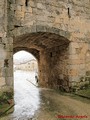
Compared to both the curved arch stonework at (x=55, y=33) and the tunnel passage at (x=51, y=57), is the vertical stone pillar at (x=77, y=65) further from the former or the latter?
the tunnel passage at (x=51, y=57)

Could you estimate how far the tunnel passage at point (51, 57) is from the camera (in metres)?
6.70

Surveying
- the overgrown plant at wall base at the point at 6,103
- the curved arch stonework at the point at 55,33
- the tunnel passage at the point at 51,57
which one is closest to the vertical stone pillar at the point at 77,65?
the curved arch stonework at the point at 55,33

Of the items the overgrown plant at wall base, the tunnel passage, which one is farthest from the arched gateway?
the overgrown plant at wall base

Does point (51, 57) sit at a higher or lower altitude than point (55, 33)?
lower

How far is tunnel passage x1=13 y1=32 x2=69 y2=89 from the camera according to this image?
6697 millimetres

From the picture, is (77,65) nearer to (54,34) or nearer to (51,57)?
(54,34)

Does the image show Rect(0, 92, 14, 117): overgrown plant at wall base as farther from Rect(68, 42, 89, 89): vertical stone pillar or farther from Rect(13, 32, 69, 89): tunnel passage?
Rect(68, 42, 89, 89): vertical stone pillar

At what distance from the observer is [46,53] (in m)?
8.99

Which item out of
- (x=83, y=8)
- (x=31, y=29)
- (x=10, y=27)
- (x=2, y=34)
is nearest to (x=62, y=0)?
(x=83, y=8)

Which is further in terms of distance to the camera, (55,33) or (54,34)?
(54,34)

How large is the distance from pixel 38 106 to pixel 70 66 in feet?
7.10

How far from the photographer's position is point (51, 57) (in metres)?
8.48

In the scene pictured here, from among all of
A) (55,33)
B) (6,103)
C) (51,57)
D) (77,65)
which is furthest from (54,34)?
(6,103)

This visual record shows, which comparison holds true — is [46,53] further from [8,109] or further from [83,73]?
[8,109]
